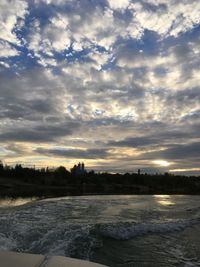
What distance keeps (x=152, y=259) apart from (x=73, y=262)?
20.4ft

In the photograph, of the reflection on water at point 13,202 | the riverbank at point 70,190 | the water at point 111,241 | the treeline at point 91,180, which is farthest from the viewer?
the treeline at point 91,180

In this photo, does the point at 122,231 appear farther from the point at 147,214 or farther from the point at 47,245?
the point at 147,214

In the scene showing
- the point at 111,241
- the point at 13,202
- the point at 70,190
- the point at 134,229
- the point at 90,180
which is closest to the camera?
the point at 111,241

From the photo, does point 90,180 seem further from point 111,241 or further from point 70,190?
point 111,241

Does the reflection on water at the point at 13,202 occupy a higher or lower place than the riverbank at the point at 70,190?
lower

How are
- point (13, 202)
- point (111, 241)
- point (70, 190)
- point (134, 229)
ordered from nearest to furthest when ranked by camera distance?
point (111, 241), point (134, 229), point (13, 202), point (70, 190)

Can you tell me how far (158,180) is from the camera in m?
91.1

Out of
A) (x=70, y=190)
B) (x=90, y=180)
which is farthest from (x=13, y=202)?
(x=90, y=180)

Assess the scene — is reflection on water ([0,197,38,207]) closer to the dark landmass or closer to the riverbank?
Answer: the riverbank

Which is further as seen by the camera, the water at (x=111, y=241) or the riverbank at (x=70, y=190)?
the riverbank at (x=70, y=190)

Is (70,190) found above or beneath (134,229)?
above

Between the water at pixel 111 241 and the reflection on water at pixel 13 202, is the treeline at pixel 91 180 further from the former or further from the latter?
the water at pixel 111 241

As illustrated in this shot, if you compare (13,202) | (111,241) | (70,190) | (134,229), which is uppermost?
(70,190)

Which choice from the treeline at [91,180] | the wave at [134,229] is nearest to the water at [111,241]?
the wave at [134,229]
